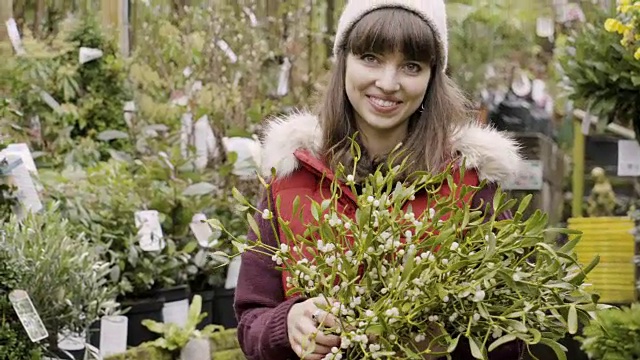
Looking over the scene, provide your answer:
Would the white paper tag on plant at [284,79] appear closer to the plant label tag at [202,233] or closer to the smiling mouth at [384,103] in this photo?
the plant label tag at [202,233]

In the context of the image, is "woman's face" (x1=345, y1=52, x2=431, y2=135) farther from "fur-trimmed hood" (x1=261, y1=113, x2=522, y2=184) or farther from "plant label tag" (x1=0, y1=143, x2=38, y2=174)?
"plant label tag" (x1=0, y1=143, x2=38, y2=174)

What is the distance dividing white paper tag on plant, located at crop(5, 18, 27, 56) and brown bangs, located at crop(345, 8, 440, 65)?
2993 mm

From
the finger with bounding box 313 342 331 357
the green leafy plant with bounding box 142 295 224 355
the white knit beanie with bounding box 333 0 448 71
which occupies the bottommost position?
the green leafy plant with bounding box 142 295 224 355

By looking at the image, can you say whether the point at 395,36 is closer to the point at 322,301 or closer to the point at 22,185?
the point at 322,301

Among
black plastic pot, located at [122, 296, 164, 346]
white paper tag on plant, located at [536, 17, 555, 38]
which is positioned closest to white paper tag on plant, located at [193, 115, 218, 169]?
black plastic pot, located at [122, 296, 164, 346]

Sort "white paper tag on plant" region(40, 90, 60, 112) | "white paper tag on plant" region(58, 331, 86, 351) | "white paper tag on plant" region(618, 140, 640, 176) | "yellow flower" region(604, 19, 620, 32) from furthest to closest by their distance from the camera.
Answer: "white paper tag on plant" region(40, 90, 60, 112) → "white paper tag on plant" region(618, 140, 640, 176) → "yellow flower" region(604, 19, 620, 32) → "white paper tag on plant" region(58, 331, 86, 351)

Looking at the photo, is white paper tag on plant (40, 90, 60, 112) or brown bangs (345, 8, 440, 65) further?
white paper tag on plant (40, 90, 60, 112)

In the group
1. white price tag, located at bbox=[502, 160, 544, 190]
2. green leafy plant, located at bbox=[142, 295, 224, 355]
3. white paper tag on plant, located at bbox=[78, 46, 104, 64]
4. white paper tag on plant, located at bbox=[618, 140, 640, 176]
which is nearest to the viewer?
green leafy plant, located at bbox=[142, 295, 224, 355]

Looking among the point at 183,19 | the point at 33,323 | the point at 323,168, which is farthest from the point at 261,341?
the point at 183,19

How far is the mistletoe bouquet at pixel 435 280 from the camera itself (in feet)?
4.32

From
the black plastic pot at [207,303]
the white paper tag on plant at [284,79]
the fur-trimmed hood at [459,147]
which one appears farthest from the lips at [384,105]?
the white paper tag on plant at [284,79]

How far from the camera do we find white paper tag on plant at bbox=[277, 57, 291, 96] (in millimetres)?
4973

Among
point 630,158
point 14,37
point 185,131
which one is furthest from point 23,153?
point 630,158

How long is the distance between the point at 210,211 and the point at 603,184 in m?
2.27
